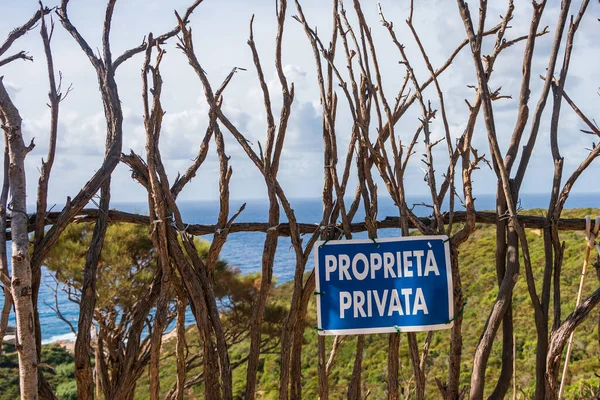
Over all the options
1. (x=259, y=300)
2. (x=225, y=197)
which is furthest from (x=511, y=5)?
(x=259, y=300)

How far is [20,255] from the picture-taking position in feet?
5.26

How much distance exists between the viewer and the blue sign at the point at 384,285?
5.60 feet

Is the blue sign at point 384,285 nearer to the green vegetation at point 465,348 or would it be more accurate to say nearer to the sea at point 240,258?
the sea at point 240,258

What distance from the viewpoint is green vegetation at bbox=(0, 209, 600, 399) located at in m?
6.57

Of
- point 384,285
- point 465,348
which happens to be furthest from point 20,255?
point 465,348

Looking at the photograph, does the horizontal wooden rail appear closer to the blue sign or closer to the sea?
the sea

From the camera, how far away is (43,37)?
1.76 m

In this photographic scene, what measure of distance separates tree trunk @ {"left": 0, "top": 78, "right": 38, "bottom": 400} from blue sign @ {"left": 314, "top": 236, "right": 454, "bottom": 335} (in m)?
0.78

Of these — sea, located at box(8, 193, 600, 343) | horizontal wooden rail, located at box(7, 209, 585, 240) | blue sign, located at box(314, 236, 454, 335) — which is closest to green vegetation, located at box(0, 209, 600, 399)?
sea, located at box(8, 193, 600, 343)

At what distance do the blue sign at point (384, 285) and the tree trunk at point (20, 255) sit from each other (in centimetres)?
78

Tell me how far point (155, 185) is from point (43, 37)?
540 millimetres

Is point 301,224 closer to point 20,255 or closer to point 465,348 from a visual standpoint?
point 20,255

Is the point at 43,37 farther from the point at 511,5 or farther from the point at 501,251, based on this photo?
the point at 501,251

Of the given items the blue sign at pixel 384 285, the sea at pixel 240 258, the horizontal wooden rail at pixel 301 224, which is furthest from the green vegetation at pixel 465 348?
the blue sign at pixel 384 285
